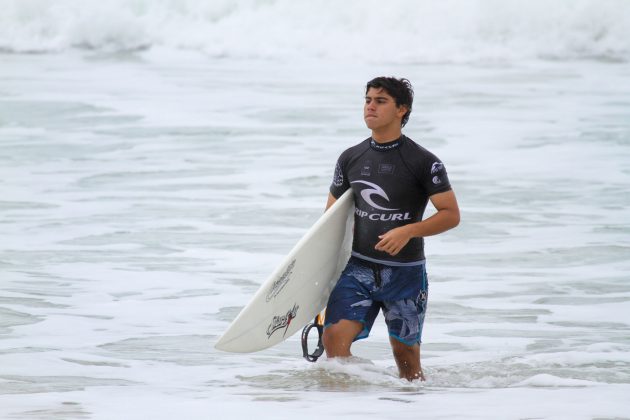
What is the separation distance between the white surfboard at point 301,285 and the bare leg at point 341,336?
244mm

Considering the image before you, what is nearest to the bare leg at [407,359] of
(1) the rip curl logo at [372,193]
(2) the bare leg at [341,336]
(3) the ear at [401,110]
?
(2) the bare leg at [341,336]

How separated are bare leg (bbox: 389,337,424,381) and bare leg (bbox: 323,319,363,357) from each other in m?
0.17

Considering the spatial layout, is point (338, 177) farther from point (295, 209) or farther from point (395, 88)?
point (295, 209)

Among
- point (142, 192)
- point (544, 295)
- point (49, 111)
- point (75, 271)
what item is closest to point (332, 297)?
point (544, 295)

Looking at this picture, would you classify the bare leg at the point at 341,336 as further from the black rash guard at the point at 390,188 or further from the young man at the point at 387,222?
the black rash guard at the point at 390,188

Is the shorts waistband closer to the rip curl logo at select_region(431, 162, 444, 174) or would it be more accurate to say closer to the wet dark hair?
the rip curl logo at select_region(431, 162, 444, 174)

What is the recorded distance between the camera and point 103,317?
7.08m

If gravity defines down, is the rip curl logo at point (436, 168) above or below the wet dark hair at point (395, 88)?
below

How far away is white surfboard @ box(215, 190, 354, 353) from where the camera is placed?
5398 millimetres

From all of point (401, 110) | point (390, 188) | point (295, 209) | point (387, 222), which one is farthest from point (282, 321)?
point (295, 209)

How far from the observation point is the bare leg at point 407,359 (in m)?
5.39

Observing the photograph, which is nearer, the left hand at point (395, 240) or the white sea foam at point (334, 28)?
the left hand at point (395, 240)

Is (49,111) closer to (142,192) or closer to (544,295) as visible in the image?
(142,192)

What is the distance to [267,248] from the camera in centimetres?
938
